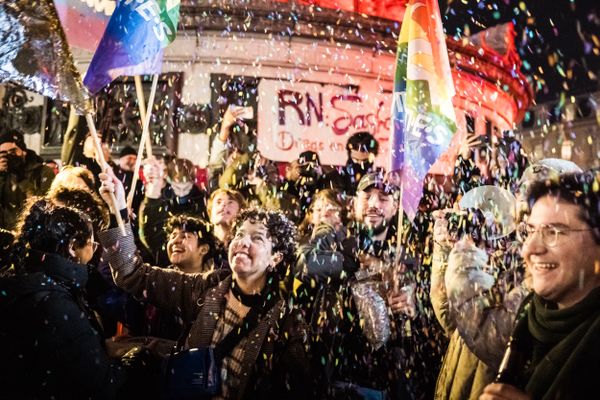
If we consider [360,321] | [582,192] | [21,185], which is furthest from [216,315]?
A: [21,185]

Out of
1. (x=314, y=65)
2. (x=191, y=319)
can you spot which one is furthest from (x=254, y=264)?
(x=314, y=65)

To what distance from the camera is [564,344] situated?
2.05 metres

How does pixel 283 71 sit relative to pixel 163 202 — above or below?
above

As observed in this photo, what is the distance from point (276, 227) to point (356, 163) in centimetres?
298

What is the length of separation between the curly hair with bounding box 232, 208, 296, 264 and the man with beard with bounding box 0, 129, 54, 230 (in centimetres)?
345

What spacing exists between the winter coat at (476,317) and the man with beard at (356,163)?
→ 11.6ft

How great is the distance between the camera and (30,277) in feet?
8.61

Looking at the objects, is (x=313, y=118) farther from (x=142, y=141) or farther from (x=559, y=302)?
(x=559, y=302)

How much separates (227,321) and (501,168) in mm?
3216

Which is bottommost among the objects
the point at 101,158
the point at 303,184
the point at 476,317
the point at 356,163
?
the point at 476,317

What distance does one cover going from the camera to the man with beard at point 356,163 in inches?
262

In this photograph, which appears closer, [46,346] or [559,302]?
[559,302]

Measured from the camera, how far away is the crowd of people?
7.41 feet

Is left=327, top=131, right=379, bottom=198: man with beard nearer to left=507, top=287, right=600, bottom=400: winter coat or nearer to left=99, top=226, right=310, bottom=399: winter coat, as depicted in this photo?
left=99, top=226, right=310, bottom=399: winter coat
